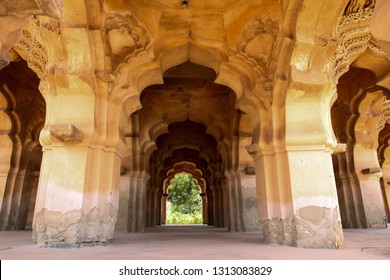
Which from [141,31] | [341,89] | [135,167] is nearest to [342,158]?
[341,89]

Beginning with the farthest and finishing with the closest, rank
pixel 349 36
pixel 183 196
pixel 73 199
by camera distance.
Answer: pixel 183 196 < pixel 349 36 < pixel 73 199

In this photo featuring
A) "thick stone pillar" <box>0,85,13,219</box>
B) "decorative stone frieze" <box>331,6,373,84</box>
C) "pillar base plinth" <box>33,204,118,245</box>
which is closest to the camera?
"pillar base plinth" <box>33,204,118,245</box>

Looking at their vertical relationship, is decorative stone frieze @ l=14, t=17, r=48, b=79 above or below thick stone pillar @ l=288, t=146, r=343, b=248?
above

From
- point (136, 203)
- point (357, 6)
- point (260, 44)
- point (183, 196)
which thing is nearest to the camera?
point (357, 6)

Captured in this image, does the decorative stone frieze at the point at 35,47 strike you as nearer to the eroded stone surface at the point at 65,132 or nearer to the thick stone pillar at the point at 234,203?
the eroded stone surface at the point at 65,132

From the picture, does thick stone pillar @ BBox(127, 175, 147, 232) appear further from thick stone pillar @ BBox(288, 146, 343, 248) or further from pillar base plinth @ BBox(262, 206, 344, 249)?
thick stone pillar @ BBox(288, 146, 343, 248)

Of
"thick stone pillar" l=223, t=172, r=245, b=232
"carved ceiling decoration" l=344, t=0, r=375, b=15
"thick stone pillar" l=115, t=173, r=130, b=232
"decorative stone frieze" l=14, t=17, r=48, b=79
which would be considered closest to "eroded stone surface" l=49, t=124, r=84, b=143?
"decorative stone frieze" l=14, t=17, r=48, b=79

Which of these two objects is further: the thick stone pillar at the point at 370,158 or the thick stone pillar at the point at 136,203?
the thick stone pillar at the point at 370,158

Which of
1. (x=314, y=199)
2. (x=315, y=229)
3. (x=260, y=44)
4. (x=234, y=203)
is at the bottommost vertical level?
(x=315, y=229)

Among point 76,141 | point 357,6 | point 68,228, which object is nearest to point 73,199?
point 68,228

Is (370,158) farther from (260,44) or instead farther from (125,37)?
(125,37)

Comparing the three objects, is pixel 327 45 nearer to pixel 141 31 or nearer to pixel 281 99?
pixel 281 99

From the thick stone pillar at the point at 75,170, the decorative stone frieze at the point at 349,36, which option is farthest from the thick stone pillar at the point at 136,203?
the decorative stone frieze at the point at 349,36

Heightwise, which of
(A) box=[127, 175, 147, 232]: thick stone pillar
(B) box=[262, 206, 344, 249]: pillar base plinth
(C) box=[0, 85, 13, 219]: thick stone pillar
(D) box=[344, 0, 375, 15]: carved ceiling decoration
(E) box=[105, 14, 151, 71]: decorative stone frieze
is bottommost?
(B) box=[262, 206, 344, 249]: pillar base plinth
